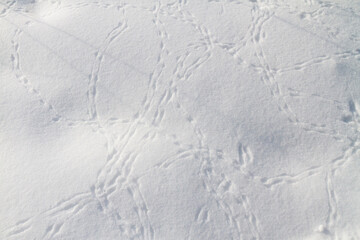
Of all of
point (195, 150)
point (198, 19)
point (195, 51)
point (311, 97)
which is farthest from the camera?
point (198, 19)

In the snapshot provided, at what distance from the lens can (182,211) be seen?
11.8 feet

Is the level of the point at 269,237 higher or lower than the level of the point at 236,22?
lower

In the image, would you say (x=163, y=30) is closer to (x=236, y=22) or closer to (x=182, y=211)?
(x=236, y=22)

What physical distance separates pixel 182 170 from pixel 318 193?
5.48ft

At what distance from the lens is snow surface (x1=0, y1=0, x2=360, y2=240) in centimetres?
358

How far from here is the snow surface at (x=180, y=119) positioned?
3582 mm

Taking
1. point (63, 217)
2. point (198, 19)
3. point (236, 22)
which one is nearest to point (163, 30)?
point (198, 19)

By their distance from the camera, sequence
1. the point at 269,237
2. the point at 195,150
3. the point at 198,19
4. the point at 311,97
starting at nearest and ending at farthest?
the point at 269,237 → the point at 195,150 → the point at 311,97 → the point at 198,19

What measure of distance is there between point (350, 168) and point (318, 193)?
0.56 metres

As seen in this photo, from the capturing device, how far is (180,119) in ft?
13.6

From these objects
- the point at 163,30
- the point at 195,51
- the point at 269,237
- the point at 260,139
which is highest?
the point at 163,30

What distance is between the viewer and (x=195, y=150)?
3939mm

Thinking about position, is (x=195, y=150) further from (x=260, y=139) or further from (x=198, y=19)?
(x=198, y=19)

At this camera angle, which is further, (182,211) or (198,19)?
(198,19)
